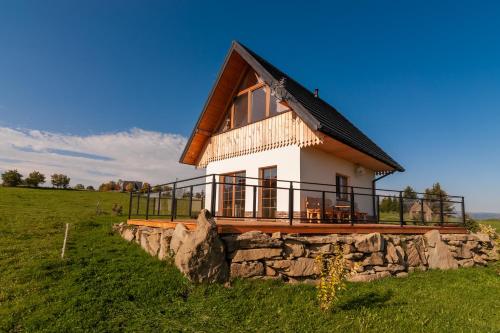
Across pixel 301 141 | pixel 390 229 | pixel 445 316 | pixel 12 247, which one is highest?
pixel 301 141

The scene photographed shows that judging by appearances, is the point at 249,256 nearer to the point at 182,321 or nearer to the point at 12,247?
the point at 182,321

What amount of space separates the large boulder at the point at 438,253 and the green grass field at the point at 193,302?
1.05m

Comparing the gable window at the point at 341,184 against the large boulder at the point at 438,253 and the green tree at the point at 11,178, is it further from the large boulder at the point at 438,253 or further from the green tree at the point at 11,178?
the green tree at the point at 11,178

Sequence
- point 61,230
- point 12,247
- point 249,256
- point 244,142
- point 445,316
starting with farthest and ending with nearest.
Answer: point 244,142, point 61,230, point 12,247, point 249,256, point 445,316

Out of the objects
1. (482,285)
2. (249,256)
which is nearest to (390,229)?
(482,285)

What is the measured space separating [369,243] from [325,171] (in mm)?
3816

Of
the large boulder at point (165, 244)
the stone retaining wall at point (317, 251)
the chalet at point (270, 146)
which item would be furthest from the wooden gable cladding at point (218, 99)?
the large boulder at point (165, 244)

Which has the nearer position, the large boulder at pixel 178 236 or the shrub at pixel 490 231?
the large boulder at pixel 178 236

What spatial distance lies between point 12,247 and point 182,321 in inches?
277

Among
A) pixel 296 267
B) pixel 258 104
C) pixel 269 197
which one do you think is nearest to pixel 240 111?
pixel 258 104

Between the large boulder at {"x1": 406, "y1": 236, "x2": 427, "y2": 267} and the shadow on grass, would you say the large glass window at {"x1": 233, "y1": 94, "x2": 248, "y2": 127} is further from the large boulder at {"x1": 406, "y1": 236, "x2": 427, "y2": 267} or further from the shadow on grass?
the shadow on grass

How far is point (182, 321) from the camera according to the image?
5.05m

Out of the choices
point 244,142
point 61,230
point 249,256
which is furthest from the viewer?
point 244,142

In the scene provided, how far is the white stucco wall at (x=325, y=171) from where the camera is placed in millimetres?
10383
